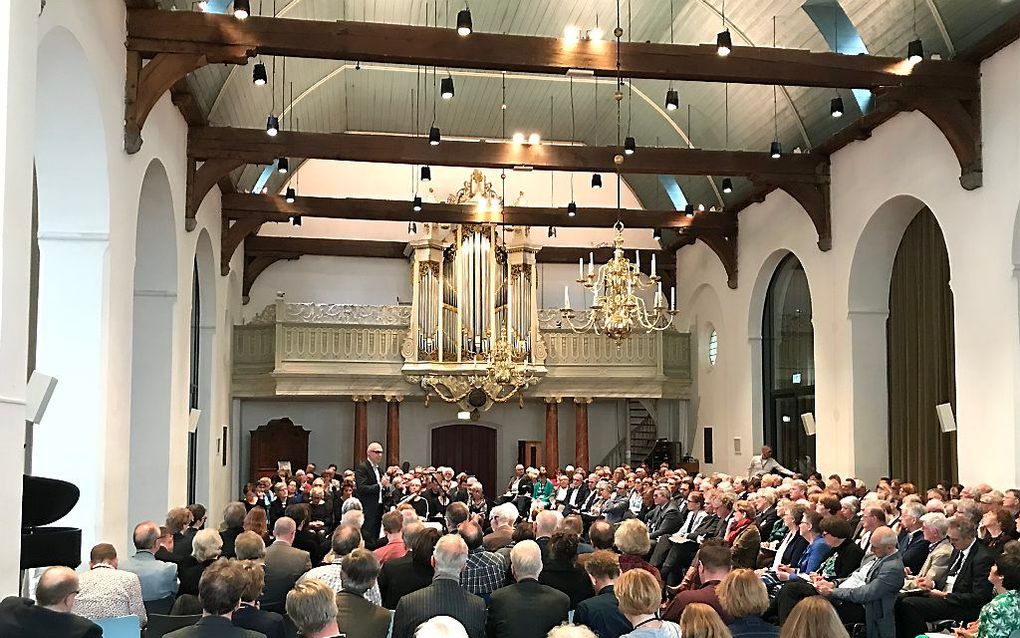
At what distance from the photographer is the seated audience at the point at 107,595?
5.62 meters

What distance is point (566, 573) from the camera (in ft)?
20.8

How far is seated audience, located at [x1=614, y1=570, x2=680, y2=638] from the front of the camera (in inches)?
177

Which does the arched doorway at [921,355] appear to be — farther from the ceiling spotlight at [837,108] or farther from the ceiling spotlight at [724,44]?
the ceiling spotlight at [724,44]

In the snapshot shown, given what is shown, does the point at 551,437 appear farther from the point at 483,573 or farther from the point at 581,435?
the point at 483,573

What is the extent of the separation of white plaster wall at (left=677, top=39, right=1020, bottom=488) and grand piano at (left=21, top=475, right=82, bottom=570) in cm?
851

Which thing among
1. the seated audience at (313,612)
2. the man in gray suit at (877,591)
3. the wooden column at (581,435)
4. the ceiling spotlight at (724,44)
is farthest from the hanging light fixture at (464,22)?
the wooden column at (581,435)

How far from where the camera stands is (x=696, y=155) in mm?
14359

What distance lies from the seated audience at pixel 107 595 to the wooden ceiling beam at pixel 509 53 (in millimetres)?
5223

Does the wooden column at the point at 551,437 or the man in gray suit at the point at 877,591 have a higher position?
the wooden column at the point at 551,437

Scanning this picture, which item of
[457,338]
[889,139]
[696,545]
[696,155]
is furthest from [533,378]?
[696,545]

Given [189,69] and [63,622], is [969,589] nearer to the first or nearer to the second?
[63,622]

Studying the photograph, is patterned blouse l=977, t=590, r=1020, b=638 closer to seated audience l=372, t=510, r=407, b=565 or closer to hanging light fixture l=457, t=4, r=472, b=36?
seated audience l=372, t=510, r=407, b=565

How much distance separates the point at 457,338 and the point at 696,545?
1061 centimetres

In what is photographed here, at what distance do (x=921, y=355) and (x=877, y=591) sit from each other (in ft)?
25.5
